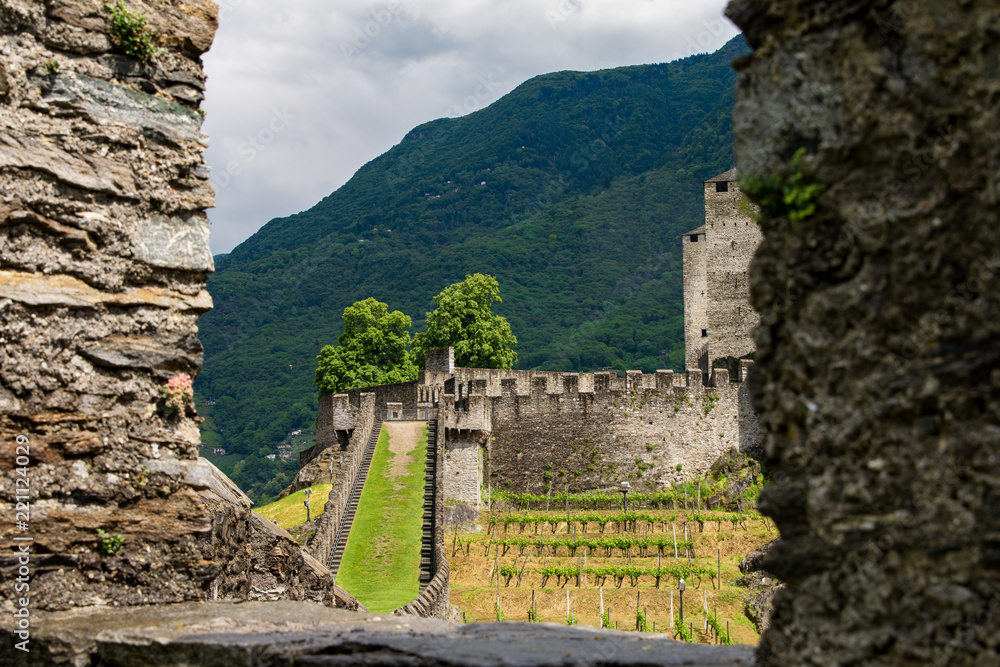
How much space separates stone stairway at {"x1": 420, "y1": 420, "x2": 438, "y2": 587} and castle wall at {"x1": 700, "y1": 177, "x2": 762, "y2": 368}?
2160 centimetres

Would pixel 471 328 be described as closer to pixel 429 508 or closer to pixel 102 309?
pixel 429 508

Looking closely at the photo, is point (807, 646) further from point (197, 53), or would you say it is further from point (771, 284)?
point (197, 53)

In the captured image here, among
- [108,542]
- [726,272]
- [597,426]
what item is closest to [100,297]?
[108,542]

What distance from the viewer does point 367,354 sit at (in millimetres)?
46656

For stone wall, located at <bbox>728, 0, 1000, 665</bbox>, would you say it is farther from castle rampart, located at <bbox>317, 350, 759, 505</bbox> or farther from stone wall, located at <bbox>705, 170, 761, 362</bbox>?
stone wall, located at <bbox>705, 170, 761, 362</bbox>

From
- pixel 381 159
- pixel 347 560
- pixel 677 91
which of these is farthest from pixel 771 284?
pixel 677 91

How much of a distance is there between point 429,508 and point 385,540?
8.42ft

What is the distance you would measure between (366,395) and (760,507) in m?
33.2

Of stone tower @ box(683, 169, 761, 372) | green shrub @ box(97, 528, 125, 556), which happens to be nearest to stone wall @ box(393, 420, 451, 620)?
green shrub @ box(97, 528, 125, 556)

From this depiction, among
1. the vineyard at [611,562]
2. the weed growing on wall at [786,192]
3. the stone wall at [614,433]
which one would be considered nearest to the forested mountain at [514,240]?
the stone wall at [614,433]

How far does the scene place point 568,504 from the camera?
32844 mm

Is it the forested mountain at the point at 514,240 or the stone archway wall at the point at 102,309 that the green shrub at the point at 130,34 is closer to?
the stone archway wall at the point at 102,309

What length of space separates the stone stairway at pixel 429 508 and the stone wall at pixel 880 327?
1742cm

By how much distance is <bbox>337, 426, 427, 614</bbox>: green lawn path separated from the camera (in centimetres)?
2026
